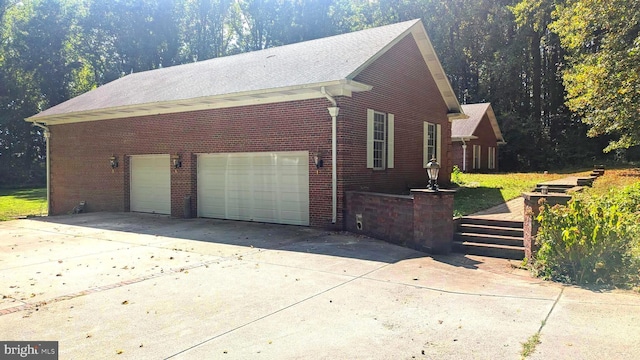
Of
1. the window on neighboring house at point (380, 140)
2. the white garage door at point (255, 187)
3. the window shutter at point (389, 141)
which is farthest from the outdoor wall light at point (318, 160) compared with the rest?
the window shutter at point (389, 141)

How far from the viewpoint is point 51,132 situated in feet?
61.1

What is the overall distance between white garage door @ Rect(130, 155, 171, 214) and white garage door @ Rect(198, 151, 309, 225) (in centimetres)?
174

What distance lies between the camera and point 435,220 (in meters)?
8.66

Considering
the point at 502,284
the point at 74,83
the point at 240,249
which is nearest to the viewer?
the point at 502,284

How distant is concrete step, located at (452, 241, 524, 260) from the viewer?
27.2ft

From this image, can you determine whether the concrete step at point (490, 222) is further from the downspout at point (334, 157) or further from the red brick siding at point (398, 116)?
the downspout at point (334, 157)

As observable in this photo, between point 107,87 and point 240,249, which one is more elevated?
point 107,87

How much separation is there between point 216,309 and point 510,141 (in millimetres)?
34821

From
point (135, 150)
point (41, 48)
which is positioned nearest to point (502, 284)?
point (135, 150)

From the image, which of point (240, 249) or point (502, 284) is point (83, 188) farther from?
point (502, 284)

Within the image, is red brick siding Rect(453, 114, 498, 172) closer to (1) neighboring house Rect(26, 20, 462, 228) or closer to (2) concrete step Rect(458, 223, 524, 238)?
(1) neighboring house Rect(26, 20, 462, 228)

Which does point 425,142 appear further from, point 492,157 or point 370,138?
point 492,157

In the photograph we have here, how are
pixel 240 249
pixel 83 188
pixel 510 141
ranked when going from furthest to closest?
pixel 510 141 < pixel 83 188 < pixel 240 249

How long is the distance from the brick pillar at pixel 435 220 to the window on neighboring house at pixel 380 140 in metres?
3.54
